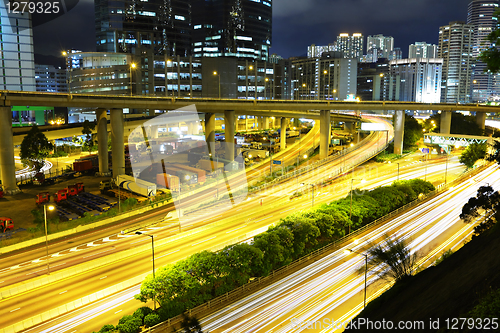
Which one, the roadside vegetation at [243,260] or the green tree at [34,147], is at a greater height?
the green tree at [34,147]

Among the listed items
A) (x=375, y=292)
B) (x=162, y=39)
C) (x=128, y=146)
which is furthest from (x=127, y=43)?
(x=375, y=292)

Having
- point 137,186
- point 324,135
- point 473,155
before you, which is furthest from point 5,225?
point 473,155

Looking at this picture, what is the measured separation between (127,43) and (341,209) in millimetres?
129532

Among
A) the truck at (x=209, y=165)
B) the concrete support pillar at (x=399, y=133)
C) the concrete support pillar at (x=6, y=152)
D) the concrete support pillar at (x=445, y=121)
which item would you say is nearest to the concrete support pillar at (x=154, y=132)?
the truck at (x=209, y=165)

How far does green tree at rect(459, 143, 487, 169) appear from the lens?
69000 millimetres

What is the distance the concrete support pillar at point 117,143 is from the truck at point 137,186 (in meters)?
7.44

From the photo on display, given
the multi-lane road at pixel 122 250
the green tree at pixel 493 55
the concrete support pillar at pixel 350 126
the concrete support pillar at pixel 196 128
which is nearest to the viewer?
the green tree at pixel 493 55

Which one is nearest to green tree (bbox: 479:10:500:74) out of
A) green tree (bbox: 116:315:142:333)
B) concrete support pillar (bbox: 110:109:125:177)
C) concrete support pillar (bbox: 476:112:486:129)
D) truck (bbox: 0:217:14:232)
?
green tree (bbox: 116:315:142:333)

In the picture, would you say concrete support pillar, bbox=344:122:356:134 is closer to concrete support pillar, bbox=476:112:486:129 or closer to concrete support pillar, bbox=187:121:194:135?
concrete support pillar, bbox=476:112:486:129

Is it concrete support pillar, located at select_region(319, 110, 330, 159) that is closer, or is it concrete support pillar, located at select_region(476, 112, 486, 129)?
concrete support pillar, located at select_region(319, 110, 330, 159)

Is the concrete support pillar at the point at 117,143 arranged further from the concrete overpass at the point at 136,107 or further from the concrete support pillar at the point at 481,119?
the concrete support pillar at the point at 481,119

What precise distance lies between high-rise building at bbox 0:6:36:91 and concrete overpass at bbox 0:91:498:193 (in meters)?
52.5

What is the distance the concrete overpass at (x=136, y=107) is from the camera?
50594 millimetres

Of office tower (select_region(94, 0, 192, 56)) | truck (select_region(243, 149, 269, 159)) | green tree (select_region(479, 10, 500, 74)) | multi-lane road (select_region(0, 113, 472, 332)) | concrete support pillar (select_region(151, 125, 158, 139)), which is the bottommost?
multi-lane road (select_region(0, 113, 472, 332))
